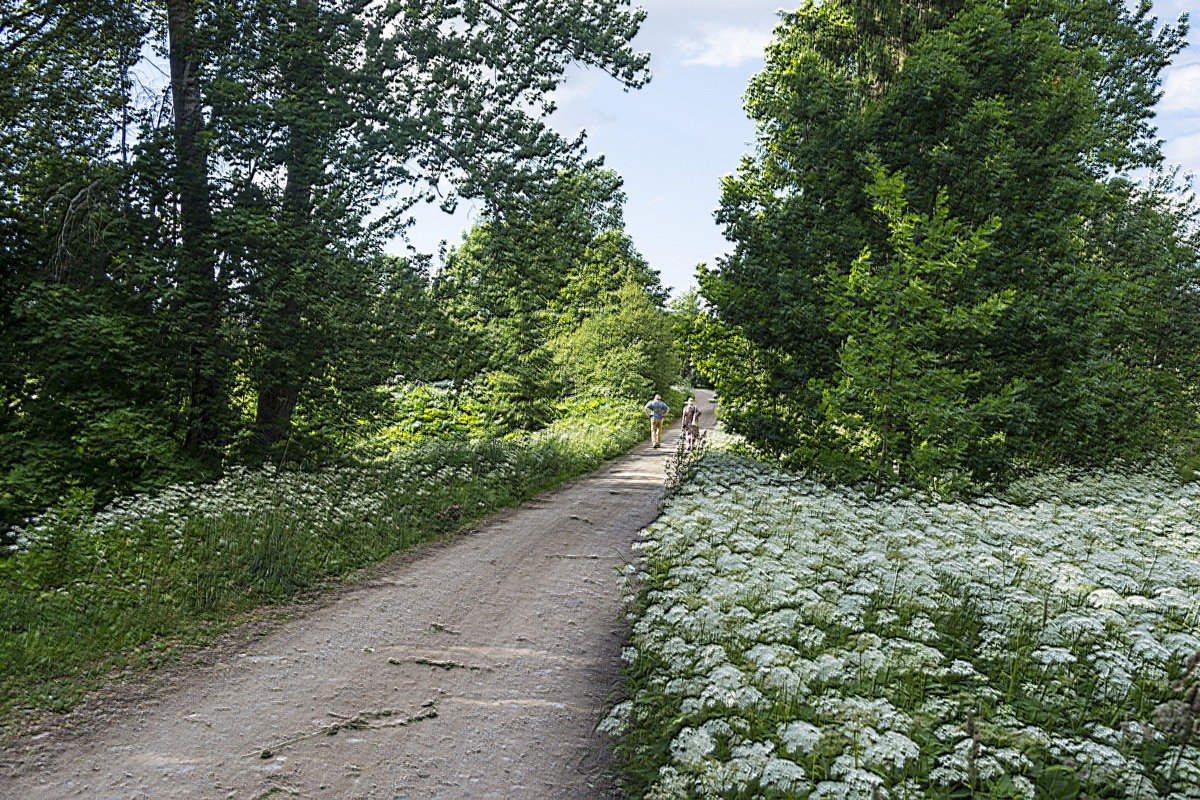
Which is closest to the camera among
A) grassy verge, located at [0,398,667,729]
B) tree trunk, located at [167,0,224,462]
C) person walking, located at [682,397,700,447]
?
grassy verge, located at [0,398,667,729]

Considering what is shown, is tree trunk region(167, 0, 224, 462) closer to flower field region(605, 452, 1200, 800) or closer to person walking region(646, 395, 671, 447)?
flower field region(605, 452, 1200, 800)

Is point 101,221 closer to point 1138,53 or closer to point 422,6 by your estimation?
point 422,6

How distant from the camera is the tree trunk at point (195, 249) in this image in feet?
41.9

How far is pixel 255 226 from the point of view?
1266 centimetres

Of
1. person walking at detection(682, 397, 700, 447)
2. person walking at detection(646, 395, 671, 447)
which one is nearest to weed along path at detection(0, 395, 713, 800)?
person walking at detection(682, 397, 700, 447)

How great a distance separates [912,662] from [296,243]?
12703 millimetres

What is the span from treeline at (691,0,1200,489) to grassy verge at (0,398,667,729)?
6669 millimetres

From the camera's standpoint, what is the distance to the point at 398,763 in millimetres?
5004

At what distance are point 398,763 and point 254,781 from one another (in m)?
0.95

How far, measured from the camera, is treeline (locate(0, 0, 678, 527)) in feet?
38.3

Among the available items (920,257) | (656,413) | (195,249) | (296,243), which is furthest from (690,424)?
(195,249)

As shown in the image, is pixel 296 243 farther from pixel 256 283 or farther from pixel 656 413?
pixel 656 413

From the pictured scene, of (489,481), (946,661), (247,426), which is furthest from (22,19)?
(946,661)

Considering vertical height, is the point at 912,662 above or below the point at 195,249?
below
